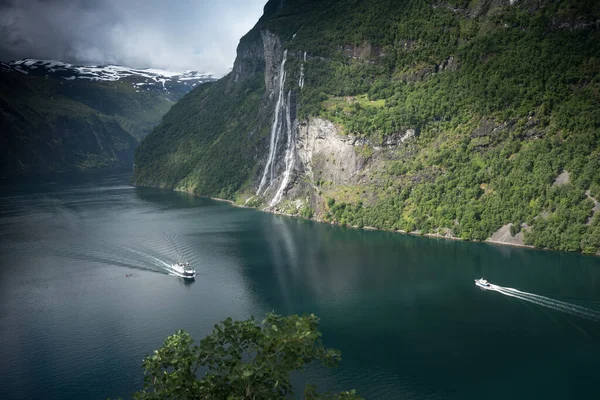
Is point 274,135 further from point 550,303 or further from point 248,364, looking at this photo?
point 248,364

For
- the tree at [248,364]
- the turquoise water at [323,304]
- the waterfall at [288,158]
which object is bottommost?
the turquoise water at [323,304]

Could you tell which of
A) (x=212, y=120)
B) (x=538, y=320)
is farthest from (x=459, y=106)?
(x=212, y=120)

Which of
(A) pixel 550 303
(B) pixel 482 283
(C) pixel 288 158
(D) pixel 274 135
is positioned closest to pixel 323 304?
(B) pixel 482 283

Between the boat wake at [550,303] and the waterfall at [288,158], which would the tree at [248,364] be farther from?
the waterfall at [288,158]


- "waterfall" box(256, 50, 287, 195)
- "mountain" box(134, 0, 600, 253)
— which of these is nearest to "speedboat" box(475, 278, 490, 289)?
"mountain" box(134, 0, 600, 253)

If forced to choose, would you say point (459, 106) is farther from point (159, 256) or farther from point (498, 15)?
point (159, 256)

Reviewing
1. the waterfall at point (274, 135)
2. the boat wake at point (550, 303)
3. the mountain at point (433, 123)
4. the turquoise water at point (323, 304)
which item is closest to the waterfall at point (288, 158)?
the mountain at point (433, 123)

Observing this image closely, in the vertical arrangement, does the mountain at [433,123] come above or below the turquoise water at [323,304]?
above
